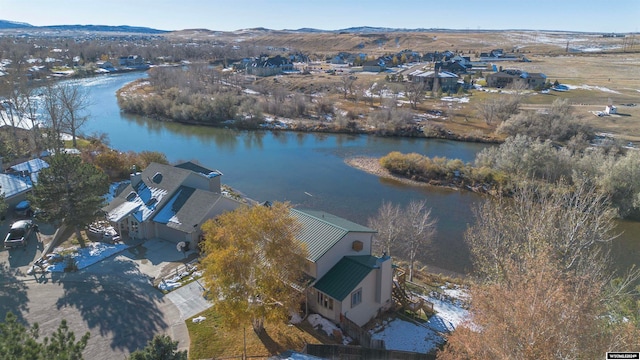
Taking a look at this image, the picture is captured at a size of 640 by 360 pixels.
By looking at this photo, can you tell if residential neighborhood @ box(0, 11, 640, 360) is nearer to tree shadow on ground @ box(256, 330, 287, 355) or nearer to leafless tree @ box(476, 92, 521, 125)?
tree shadow on ground @ box(256, 330, 287, 355)

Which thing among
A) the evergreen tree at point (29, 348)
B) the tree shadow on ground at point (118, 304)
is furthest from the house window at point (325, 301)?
the evergreen tree at point (29, 348)

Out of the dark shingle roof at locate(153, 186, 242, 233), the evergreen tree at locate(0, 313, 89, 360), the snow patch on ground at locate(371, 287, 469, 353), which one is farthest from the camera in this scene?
the dark shingle roof at locate(153, 186, 242, 233)

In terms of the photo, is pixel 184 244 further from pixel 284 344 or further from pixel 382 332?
pixel 382 332

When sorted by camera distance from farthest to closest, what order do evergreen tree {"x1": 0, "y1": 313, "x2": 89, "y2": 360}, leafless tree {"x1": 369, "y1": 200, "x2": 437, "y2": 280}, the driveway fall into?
leafless tree {"x1": 369, "y1": 200, "x2": 437, "y2": 280} → the driveway → evergreen tree {"x1": 0, "y1": 313, "x2": 89, "y2": 360}

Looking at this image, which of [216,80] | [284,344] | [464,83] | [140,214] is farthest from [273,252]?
[464,83]

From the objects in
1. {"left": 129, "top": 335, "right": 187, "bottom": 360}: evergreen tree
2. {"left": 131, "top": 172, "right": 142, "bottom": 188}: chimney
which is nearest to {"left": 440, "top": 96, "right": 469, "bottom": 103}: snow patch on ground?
{"left": 131, "top": 172, "right": 142, "bottom": 188}: chimney

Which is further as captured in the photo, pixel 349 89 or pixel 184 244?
pixel 349 89
